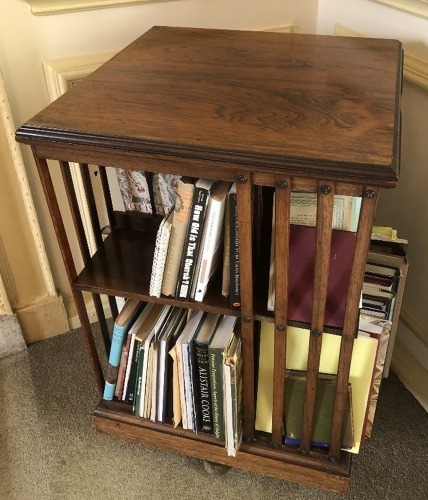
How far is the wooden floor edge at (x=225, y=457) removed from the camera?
1161 millimetres

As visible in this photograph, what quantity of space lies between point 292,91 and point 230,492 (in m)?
0.89

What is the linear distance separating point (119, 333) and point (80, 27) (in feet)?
2.34

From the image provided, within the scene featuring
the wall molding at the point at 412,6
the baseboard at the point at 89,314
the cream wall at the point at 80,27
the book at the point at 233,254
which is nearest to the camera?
the book at the point at 233,254

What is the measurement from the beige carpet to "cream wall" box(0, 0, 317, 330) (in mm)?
522

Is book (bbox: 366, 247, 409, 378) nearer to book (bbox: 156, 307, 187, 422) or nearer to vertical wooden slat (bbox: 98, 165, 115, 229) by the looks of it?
book (bbox: 156, 307, 187, 422)

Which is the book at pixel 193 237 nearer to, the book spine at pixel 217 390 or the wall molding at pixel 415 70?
the book spine at pixel 217 390

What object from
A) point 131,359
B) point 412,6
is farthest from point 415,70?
point 131,359

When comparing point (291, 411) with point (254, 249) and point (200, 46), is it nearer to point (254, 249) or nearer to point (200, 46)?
point (254, 249)

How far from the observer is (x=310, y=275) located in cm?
102

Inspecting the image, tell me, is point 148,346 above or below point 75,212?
below

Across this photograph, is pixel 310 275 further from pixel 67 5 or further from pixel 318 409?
pixel 67 5

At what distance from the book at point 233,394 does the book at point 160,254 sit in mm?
182

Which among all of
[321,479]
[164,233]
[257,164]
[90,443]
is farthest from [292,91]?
[90,443]

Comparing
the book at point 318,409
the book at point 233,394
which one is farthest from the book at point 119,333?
the book at point 318,409
